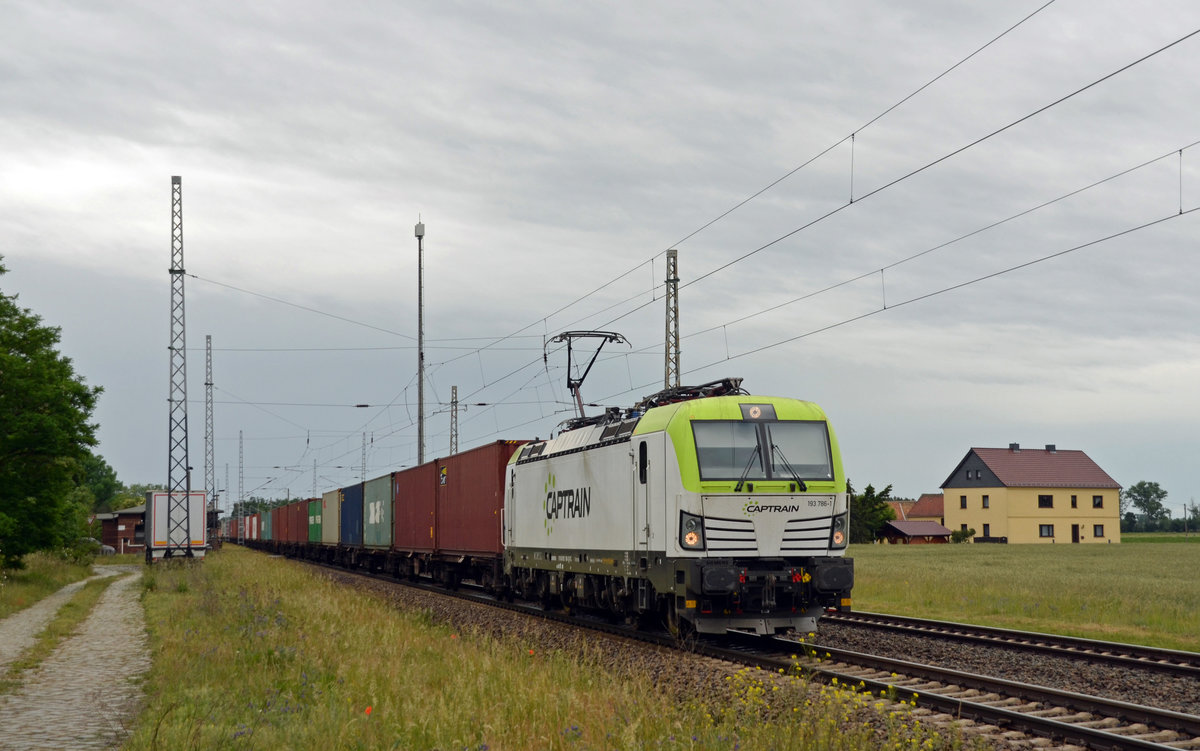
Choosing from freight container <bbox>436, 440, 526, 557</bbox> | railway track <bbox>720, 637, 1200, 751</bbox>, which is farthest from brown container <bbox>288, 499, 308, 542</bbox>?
railway track <bbox>720, 637, 1200, 751</bbox>

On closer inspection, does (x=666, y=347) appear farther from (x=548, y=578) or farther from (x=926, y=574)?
(x=926, y=574)

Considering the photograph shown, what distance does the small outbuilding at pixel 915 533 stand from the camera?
11025cm

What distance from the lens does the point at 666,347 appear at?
93.5ft

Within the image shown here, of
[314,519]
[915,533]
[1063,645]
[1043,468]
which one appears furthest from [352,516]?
[915,533]

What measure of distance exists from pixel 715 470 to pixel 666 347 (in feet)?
44.0

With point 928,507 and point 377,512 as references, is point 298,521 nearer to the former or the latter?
point 377,512

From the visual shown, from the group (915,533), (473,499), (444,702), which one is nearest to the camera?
(444,702)

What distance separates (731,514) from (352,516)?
33859 millimetres

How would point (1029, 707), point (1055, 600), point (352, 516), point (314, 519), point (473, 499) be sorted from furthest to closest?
point (314, 519) < point (352, 516) < point (473, 499) < point (1055, 600) < point (1029, 707)

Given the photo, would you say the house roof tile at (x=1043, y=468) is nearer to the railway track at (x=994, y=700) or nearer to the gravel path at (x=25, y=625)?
the gravel path at (x=25, y=625)

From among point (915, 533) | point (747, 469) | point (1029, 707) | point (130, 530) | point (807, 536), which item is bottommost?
point (915, 533)

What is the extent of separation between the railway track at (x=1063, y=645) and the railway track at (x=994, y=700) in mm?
2633

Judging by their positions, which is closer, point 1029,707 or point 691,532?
point 1029,707

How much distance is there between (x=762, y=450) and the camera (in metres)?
15.6
